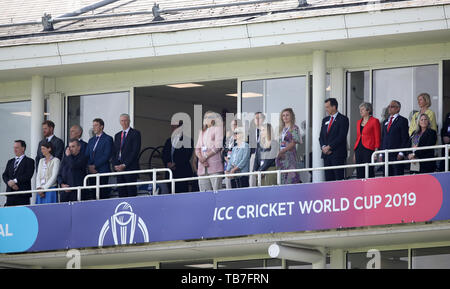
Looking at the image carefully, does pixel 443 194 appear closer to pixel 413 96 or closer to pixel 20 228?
pixel 413 96

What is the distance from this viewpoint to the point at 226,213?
17.6 metres

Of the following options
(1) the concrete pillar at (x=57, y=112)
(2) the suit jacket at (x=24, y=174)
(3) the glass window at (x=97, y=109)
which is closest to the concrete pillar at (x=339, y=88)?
(3) the glass window at (x=97, y=109)

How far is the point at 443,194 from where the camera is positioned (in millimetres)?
16109

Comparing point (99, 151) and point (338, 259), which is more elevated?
point (99, 151)

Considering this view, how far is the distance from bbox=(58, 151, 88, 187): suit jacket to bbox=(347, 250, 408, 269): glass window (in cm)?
450

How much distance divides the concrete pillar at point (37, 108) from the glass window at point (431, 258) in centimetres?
722

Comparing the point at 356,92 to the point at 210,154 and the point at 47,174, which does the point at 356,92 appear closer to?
the point at 210,154

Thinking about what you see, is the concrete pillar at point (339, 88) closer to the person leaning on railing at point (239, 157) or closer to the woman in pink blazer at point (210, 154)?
the person leaning on railing at point (239, 157)

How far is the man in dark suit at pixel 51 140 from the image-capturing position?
20.1m

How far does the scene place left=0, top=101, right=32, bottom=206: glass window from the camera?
22453 millimetres

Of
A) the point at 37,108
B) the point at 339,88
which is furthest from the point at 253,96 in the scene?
the point at 37,108

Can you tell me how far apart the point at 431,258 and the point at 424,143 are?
195cm
